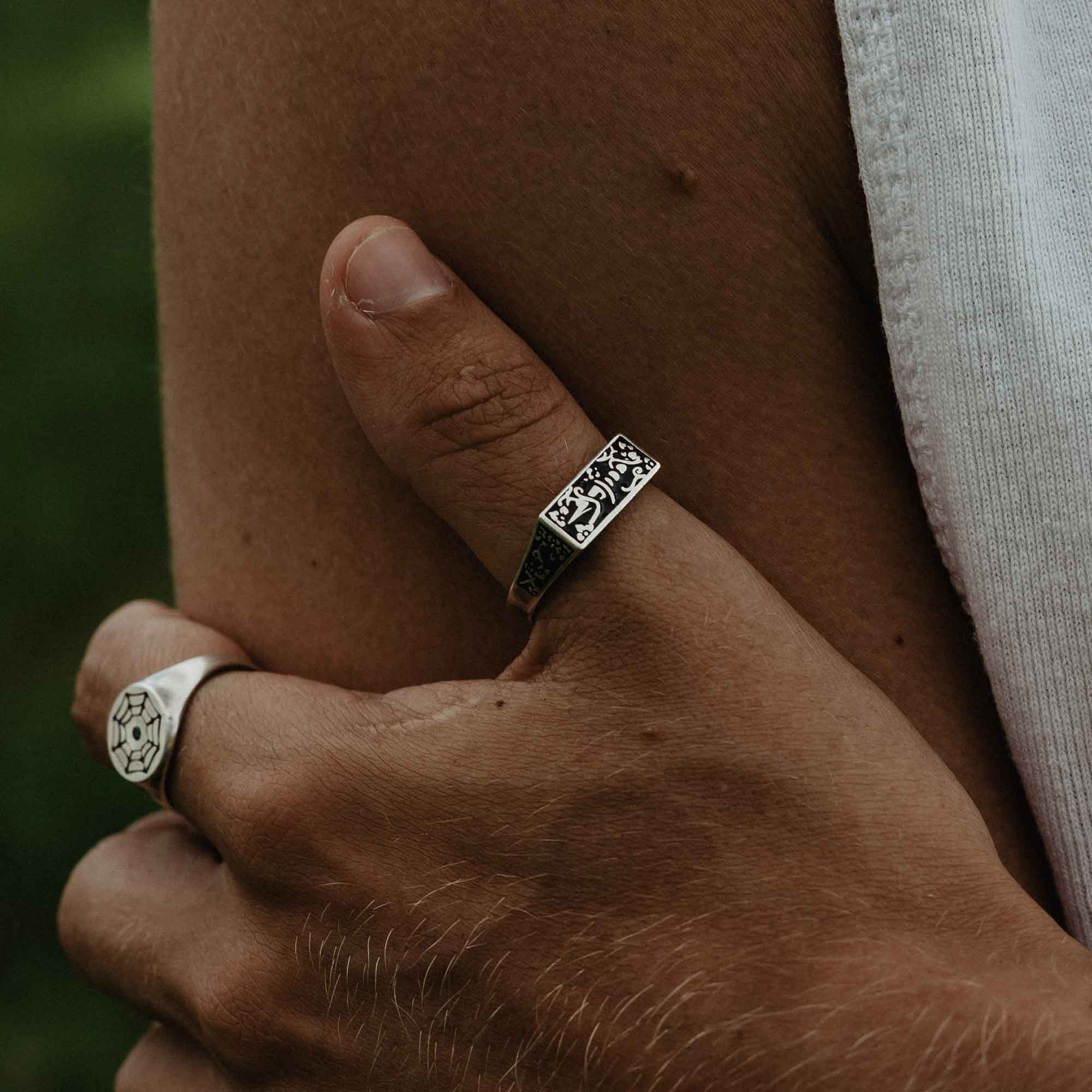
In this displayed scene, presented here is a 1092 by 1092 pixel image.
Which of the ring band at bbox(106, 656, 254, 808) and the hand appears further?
the ring band at bbox(106, 656, 254, 808)

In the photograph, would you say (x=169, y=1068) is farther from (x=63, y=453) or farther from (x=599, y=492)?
(x=63, y=453)

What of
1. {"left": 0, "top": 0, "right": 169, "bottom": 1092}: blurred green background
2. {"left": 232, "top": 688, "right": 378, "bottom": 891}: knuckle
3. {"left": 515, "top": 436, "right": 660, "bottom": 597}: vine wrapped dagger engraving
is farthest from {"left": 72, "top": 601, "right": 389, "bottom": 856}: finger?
{"left": 0, "top": 0, "right": 169, "bottom": 1092}: blurred green background

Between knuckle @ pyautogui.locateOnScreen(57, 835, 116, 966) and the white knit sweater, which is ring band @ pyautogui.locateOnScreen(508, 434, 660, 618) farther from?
knuckle @ pyautogui.locateOnScreen(57, 835, 116, 966)

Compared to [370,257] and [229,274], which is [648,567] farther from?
[229,274]

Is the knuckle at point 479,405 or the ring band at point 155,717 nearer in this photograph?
the knuckle at point 479,405

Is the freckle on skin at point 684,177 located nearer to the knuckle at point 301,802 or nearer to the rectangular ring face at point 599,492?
the rectangular ring face at point 599,492

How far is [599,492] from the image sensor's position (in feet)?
2.99

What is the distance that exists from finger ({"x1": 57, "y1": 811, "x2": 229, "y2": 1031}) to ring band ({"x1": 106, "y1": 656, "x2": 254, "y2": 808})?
0.12 metres

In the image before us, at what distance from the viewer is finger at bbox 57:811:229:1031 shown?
112 cm

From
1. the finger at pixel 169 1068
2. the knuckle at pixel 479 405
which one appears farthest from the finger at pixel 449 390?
the finger at pixel 169 1068

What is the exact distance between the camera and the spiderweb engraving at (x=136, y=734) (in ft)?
3.60

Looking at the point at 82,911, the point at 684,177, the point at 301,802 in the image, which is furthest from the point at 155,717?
the point at 684,177

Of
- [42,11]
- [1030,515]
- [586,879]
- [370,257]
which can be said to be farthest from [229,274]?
[42,11]

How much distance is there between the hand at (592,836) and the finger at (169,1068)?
19 cm
